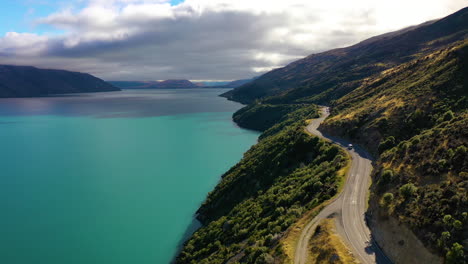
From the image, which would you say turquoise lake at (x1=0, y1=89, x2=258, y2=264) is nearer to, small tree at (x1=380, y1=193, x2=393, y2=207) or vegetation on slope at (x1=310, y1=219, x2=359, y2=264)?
vegetation on slope at (x1=310, y1=219, x2=359, y2=264)

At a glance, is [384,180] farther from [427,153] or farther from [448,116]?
[448,116]

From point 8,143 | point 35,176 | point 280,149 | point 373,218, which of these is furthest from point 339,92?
point 8,143

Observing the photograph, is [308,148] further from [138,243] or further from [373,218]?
[138,243]

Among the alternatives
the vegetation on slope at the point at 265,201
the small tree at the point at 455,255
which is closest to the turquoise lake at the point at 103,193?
the vegetation on slope at the point at 265,201

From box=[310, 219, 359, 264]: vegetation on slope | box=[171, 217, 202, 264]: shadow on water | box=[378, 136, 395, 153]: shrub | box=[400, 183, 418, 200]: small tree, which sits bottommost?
box=[171, 217, 202, 264]: shadow on water

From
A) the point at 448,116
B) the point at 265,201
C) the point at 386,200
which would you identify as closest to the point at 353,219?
the point at 386,200

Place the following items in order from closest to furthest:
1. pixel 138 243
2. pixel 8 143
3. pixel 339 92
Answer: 1. pixel 138 243
2. pixel 8 143
3. pixel 339 92

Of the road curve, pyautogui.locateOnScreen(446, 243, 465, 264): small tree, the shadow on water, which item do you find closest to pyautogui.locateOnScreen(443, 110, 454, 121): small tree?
the road curve
